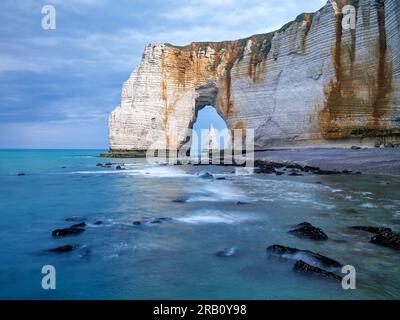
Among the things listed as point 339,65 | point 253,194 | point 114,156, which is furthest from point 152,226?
point 114,156

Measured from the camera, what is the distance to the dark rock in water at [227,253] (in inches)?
202

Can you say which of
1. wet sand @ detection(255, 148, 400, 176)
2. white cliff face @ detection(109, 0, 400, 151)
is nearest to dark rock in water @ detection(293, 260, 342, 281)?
wet sand @ detection(255, 148, 400, 176)

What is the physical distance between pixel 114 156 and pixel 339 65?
31630 millimetres

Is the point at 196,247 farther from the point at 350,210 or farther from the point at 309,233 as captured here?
the point at 350,210

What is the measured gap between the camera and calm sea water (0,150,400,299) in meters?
3.93

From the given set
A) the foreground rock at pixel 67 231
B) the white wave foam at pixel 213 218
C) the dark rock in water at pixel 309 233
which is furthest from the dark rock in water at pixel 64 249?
the dark rock in water at pixel 309 233

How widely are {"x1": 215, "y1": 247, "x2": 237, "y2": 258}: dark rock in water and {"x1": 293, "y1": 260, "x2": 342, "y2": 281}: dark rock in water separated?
118cm

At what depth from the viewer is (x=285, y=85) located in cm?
3130

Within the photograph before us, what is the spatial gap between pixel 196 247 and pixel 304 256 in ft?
6.27

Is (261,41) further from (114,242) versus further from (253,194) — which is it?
(114,242)

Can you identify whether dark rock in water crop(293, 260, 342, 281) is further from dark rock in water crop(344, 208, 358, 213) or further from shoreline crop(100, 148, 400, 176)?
shoreline crop(100, 148, 400, 176)

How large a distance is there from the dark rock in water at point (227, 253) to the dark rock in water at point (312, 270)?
1.18m

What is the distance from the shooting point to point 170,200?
11.3m

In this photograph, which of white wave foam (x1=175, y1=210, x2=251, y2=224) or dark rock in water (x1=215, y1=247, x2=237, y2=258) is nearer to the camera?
dark rock in water (x1=215, y1=247, x2=237, y2=258)
